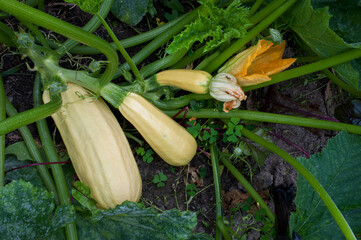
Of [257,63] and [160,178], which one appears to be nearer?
[257,63]

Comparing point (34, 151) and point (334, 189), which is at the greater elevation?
point (34, 151)

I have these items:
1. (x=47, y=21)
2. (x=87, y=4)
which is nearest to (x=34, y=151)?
(x=47, y=21)

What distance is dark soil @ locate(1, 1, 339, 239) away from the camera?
84.2 inches

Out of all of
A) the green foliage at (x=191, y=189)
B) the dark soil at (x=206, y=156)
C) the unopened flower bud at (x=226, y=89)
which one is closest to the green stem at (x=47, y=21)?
the unopened flower bud at (x=226, y=89)

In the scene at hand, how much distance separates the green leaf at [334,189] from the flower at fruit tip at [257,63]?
1.38 feet

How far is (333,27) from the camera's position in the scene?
189 centimetres

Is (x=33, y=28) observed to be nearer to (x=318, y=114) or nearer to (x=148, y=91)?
(x=148, y=91)

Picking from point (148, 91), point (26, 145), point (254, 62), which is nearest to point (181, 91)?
point (148, 91)

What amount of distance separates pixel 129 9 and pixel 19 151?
93 centimetres

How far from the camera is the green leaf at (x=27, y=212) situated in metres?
1.56

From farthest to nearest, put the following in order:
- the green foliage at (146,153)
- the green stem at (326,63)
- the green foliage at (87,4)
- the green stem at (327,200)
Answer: the green foliage at (146,153) → the green stem at (326,63) → the green stem at (327,200) → the green foliage at (87,4)

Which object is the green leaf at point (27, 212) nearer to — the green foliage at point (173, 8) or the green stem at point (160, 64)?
the green stem at point (160, 64)

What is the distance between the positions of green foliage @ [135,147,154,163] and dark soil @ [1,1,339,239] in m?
0.06

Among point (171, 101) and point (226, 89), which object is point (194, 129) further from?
point (226, 89)
